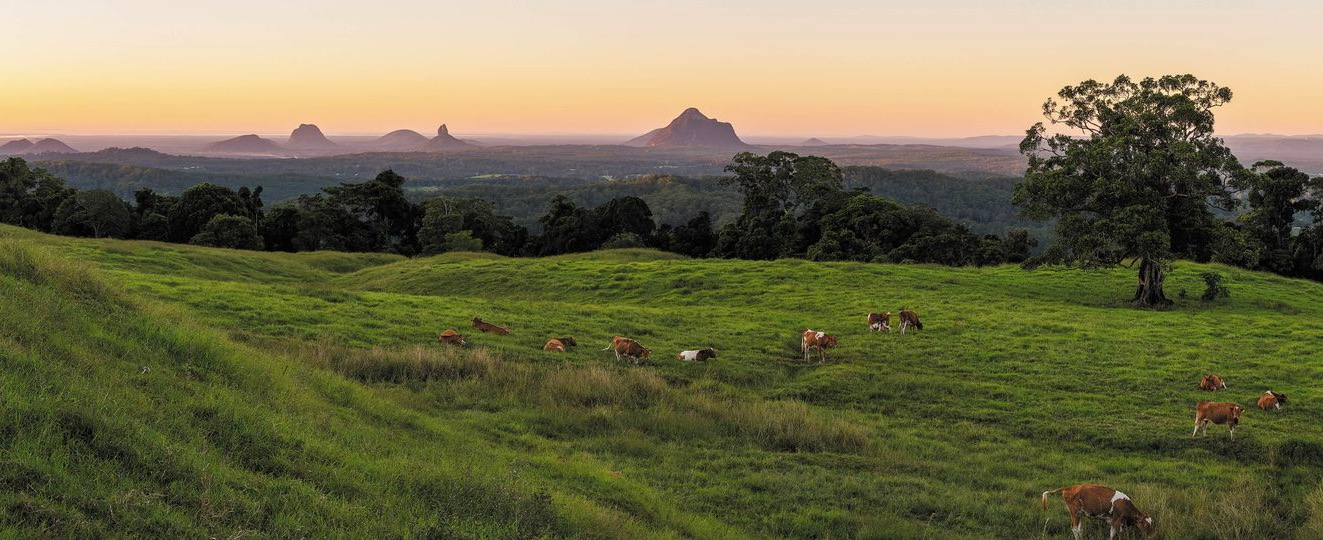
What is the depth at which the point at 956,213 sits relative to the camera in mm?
178375

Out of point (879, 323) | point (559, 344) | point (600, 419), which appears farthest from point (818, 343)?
point (600, 419)

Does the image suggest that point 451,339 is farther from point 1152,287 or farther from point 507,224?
point 507,224

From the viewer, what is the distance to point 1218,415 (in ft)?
43.9

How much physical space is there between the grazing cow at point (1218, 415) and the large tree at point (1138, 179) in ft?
57.1

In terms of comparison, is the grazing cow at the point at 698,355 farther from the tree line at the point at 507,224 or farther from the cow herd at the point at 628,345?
the tree line at the point at 507,224

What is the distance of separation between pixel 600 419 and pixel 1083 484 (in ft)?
25.0

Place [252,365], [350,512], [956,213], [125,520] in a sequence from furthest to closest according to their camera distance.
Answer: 1. [956,213]
2. [252,365]
3. [350,512]
4. [125,520]

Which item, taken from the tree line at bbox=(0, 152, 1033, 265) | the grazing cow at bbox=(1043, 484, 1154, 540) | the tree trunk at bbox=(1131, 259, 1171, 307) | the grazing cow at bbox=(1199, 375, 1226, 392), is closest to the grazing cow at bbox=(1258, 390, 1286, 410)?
the grazing cow at bbox=(1199, 375, 1226, 392)

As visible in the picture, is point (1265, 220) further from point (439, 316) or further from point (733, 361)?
point (439, 316)

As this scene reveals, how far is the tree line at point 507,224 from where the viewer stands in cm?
6106

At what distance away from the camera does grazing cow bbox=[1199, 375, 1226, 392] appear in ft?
55.3

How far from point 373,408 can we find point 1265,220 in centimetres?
7347

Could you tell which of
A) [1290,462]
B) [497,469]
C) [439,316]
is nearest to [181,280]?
[439,316]

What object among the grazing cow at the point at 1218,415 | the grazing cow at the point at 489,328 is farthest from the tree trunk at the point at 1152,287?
the grazing cow at the point at 489,328
